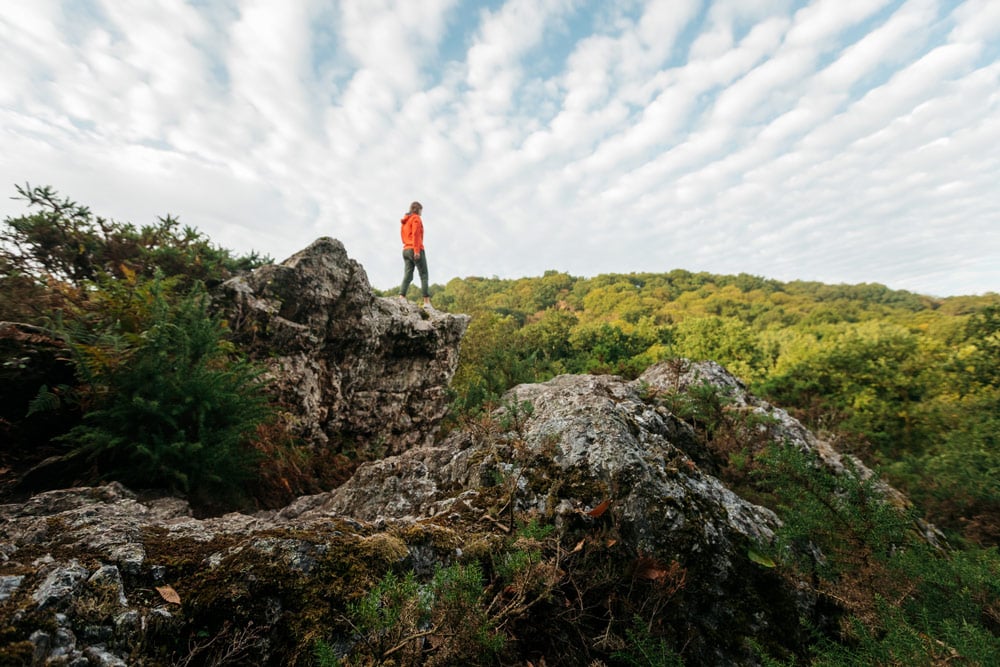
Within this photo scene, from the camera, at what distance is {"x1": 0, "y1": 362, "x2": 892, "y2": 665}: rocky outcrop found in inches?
63.9

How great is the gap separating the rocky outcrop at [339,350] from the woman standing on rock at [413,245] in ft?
5.34

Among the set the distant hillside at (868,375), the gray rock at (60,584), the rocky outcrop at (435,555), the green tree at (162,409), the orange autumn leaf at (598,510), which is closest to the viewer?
the gray rock at (60,584)

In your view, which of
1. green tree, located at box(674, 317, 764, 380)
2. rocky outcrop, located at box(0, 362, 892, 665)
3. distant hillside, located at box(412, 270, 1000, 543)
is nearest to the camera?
rocky outcrop, located at box(0, 362, 892, 665)

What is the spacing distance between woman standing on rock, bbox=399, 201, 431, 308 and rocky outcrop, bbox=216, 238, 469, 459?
5.34 feet

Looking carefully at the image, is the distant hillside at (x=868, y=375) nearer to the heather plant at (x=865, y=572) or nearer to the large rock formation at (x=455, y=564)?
the large rock formation at (x=455, y=564)

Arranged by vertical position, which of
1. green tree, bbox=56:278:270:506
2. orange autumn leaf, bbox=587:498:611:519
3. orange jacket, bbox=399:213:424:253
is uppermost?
orange jacket, bbox=399:213:424:253

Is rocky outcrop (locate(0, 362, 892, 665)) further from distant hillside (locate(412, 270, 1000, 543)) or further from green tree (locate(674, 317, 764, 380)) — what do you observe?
green tree (locate(674, 317, 764, 380))

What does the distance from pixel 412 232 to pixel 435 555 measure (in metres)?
8.70

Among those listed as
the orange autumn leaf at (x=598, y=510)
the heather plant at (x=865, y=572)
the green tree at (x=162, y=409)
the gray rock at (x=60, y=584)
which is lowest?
the heather plant at (x=865, y=572)

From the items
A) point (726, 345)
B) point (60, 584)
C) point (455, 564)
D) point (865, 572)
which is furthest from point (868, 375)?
point (60, 584)

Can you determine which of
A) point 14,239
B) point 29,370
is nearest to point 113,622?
point 29,370

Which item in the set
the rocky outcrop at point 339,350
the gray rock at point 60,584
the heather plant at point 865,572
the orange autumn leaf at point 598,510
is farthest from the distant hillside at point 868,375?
the gray rock at point 60,584

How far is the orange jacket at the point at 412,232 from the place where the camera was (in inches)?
387

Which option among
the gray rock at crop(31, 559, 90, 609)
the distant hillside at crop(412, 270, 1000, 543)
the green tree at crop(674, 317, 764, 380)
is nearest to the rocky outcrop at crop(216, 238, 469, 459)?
the distant hillside at crop(412, 270, 1000, 543)
